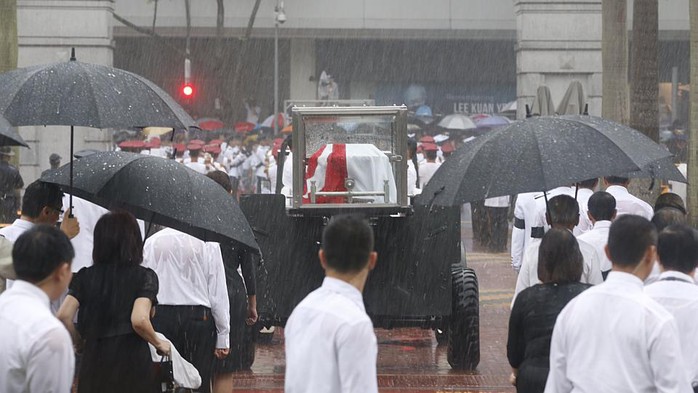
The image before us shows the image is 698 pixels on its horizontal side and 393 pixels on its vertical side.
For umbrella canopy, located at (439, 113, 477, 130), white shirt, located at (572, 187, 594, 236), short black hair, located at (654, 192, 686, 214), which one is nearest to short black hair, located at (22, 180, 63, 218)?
short black hair, located at (654, 192, 686, 214)

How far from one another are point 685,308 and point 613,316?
841 mm

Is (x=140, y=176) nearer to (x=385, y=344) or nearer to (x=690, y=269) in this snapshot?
(x=690, y=269)

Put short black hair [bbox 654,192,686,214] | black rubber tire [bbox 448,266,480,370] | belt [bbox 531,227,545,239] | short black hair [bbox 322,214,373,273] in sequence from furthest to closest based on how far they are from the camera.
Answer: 1. black rubber tire [bbox 448,266,480,370]
2. belt [bbox 531,227,545,239]
3. short black hair [bbox 654,192,686,214]
4. short black hair [bbox 322,214,373,273]

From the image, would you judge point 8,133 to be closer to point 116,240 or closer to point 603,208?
point 116,240

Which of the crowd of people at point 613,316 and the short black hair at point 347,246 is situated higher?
the short black hair at point 347,246

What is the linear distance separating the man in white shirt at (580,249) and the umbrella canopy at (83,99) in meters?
2.10

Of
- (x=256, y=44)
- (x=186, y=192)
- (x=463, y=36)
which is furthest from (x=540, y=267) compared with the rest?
(x=256, y=44)

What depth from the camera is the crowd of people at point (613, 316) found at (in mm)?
5113

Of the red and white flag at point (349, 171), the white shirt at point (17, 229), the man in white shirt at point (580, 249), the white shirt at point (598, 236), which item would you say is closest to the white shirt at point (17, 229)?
the white shirt at point (17, 229)

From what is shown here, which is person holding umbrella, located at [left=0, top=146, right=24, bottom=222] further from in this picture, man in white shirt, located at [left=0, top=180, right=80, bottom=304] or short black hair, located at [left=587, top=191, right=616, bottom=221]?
man in white shirt, located at [left=0, top=180, right=80, bottom=304]

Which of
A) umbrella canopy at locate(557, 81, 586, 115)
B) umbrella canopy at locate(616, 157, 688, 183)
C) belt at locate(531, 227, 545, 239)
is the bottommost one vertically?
belt at locate(531, 227, 545, 239)

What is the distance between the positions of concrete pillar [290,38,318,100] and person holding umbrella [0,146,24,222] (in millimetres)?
25538

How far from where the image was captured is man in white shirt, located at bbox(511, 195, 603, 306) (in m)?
7.40

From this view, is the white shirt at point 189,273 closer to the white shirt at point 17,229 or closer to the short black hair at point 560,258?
the white shirt at point 17,229
